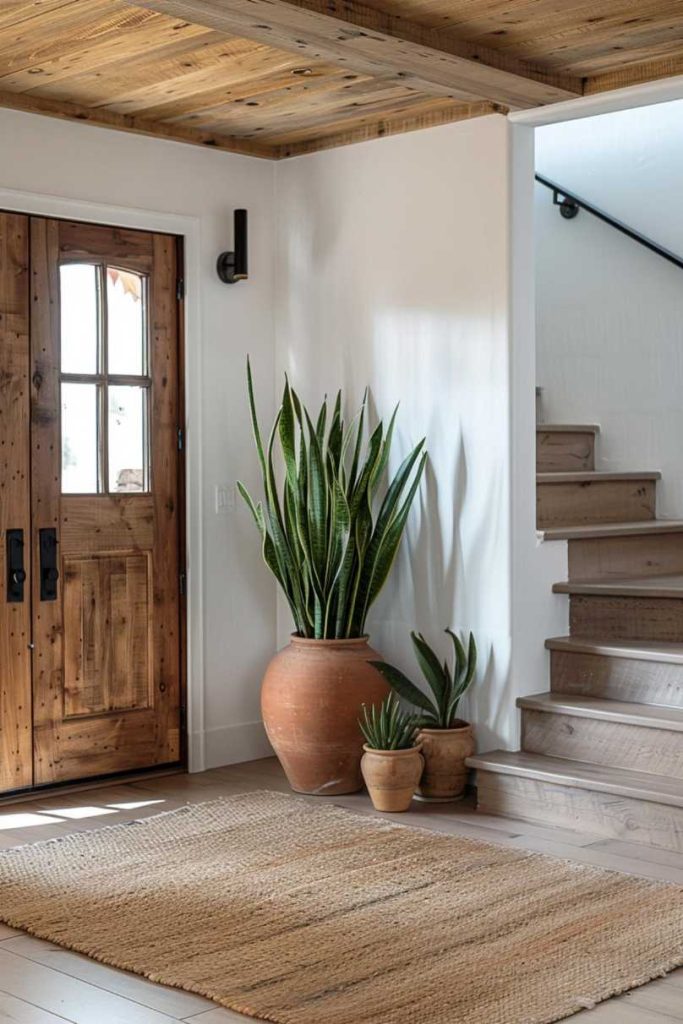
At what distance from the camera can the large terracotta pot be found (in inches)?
193

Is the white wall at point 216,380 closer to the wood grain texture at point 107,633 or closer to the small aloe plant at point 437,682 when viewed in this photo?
the wood grain texture at point 107,633

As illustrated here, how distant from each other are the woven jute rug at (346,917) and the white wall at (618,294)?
232 centimetres

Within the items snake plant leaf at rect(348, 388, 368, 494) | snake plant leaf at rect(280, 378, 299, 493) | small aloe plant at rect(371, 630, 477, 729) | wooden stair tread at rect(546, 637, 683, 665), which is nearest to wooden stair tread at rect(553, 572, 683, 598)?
wooden stair tread at rect(546, 637, 683, 665)

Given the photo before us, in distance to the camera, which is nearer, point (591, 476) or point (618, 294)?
point (591, 476)

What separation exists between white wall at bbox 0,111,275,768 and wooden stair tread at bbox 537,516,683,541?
1.30 m

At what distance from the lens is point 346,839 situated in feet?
14.3

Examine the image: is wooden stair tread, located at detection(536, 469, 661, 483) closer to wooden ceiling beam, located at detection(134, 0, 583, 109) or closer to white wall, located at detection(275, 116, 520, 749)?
white wall, located at detection(275, 116, 520, 749)

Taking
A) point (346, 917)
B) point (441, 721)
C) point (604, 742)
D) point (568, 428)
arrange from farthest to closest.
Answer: point (568, 428) → point (441, 721) → point (604, 742) → point (346, 917)

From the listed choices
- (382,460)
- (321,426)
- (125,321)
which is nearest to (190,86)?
(125,321)

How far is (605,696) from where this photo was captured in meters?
4.82

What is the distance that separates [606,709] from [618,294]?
218 centimetres

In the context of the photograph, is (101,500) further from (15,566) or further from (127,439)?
(15,566)

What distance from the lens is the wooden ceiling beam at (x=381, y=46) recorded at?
3627mm

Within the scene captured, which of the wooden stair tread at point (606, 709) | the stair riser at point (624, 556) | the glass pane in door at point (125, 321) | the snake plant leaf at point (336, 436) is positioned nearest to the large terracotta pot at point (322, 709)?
the wooden stair tread at point (606, 709)
